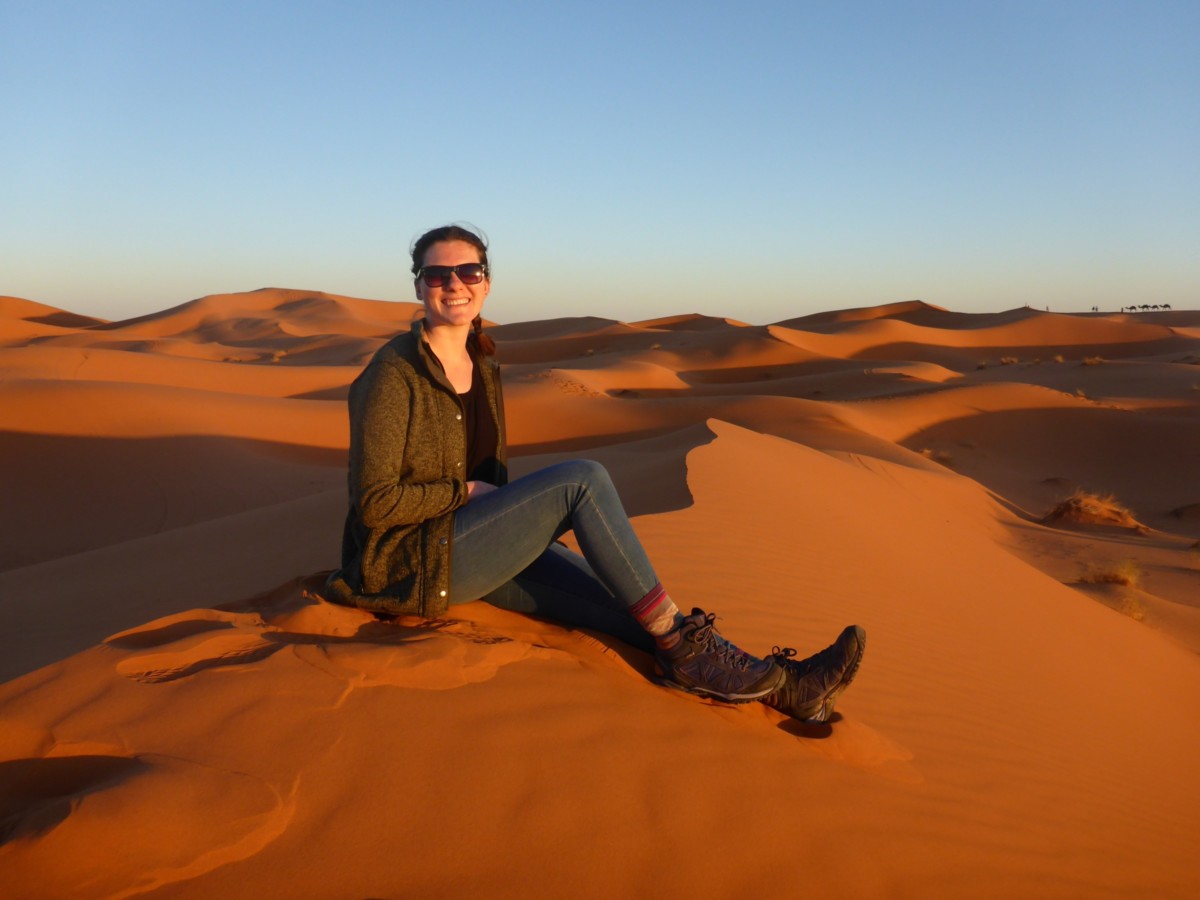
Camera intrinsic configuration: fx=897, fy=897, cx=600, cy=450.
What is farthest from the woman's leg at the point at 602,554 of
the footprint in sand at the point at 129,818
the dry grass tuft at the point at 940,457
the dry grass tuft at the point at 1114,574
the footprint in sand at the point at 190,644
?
the dry grass tuft at the point at 940,457

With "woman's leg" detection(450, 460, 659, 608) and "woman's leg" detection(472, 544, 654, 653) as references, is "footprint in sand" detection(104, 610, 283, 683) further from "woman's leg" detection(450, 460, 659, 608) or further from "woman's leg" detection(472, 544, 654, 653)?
"woman's leg" detection(472, 544, 654, 653)

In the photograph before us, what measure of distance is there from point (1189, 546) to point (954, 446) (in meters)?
8.66

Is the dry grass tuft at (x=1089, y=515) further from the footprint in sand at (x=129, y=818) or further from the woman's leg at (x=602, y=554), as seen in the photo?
the footprint in sand at (x=129, y=818)

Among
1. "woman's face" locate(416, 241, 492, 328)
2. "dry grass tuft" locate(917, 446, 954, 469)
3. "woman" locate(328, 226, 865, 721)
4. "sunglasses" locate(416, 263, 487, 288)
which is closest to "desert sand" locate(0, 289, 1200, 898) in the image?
"woman" locate(328, 226, 865, 721)

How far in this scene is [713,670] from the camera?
3.12m

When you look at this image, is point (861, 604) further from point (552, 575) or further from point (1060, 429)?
point (1060, 429)

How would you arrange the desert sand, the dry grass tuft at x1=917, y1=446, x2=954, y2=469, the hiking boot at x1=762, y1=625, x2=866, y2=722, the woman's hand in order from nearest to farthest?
the desert sand < the hiking boot at x1=762, y1=625, x2=866, y2=722 < the woman's hand < the dry grass tuft at x1=917, y1=446, x2=954, y2=469

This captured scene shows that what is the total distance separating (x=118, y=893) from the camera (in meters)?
1.89

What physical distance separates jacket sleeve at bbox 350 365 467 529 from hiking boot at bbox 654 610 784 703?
37.3 inches

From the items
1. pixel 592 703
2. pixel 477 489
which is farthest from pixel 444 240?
pixel 592 703

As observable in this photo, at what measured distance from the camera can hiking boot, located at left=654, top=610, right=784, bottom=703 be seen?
10.2 ft

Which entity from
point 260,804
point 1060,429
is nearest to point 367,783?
point 260,804

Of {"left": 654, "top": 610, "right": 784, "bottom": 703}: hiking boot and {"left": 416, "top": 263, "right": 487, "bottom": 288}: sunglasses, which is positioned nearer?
{"left": 654, "top": 610, "right": 784, "bottom": 703}: hiking boot

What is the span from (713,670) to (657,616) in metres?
0.27
